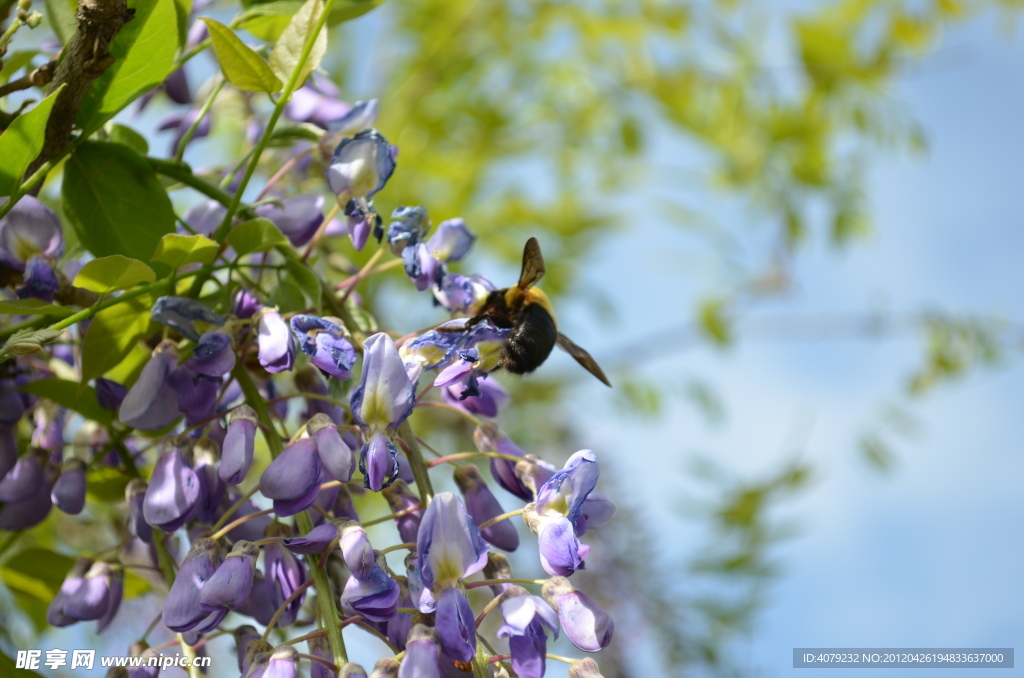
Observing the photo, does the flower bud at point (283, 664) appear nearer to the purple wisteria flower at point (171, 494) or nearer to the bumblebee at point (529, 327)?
the purple wisteria flower at point (171, 494)

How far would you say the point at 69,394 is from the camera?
54 centimetres

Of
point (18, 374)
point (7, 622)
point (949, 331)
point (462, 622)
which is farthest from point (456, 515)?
point (949, 331)

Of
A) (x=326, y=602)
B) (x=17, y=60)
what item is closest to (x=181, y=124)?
(x=17, y=60)

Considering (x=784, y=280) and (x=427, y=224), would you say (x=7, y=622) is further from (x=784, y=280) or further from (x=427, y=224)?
(x=784, y=280)

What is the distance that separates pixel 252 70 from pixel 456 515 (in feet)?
0.85

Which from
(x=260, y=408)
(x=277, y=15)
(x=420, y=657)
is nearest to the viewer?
(x=420, y=657)

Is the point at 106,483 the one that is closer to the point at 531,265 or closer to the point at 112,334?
the point at 112,334

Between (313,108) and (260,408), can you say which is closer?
(260,408)

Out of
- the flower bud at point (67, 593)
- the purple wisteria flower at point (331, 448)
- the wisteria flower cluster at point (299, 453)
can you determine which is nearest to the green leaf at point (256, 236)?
the wisteria flower cluster at point (299, 453)

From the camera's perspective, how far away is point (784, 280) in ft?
5.87

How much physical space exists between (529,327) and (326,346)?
8.2 inches

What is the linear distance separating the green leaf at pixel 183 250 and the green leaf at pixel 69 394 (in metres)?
0.10

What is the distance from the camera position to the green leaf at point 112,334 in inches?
19.7

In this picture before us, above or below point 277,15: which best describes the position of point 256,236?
below
